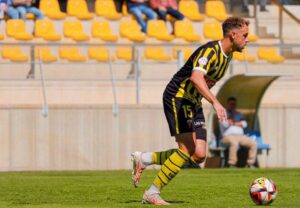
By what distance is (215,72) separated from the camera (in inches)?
450

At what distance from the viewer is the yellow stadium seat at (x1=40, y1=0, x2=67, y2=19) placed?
1018 inches

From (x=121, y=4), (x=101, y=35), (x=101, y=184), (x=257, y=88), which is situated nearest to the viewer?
(x=101, y=184)

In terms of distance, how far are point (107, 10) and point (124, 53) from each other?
10.7 ft

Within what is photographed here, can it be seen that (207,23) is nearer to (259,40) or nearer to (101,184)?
(259,40)

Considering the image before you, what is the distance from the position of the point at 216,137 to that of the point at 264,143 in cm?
105

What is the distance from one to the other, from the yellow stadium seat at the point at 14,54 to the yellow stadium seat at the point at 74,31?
276 centimetres

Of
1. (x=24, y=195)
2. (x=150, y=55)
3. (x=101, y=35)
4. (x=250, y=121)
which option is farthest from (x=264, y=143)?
(x=24, y=195)

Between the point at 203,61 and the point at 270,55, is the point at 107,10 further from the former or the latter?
the point at 203,61

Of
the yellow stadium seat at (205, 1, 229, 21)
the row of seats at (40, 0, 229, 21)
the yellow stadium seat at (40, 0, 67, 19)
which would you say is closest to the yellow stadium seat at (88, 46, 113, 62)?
the yellow stadium seat at (40, 0, 67, 19)

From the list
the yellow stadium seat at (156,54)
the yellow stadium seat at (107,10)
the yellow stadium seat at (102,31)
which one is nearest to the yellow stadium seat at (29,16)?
the yellow stadium seat at (102,31)

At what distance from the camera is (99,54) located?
76.2ft

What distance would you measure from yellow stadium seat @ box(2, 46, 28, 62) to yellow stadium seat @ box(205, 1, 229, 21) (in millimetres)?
6688

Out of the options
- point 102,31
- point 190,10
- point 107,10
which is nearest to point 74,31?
point 102,31

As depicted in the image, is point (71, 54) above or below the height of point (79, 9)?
below
